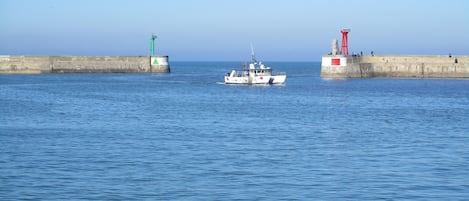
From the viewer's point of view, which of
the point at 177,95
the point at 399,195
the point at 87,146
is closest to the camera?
the point at 399,195

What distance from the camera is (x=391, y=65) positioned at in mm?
119188

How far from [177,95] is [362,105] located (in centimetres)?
2200

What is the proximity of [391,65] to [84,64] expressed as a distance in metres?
56.9

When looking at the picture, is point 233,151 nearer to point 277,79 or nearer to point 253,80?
point 253,80

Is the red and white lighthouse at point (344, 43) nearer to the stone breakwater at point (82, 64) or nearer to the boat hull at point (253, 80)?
the boat hull at point (253, 80)

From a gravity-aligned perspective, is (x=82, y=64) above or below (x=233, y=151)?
above

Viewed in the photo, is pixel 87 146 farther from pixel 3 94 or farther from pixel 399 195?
pixel 3 94

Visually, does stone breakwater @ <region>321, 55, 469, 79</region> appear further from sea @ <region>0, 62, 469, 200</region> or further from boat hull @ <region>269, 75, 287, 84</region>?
sea @ <region>0, 62, 469, 200</region>

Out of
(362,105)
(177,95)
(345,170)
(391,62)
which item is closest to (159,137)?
(345,170)

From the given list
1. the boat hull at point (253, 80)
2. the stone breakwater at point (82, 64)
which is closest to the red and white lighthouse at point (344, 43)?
the boat hull at point (253, 80)

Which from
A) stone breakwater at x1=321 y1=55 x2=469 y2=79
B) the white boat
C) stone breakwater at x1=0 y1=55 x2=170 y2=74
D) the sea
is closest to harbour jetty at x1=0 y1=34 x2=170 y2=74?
stone breakwater at x1=0 y1=55 x2=170 y2=74

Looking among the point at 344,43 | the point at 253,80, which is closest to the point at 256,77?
the point at 253,80

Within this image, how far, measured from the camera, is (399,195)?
26484 millimetres

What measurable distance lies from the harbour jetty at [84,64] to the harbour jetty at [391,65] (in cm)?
4271
